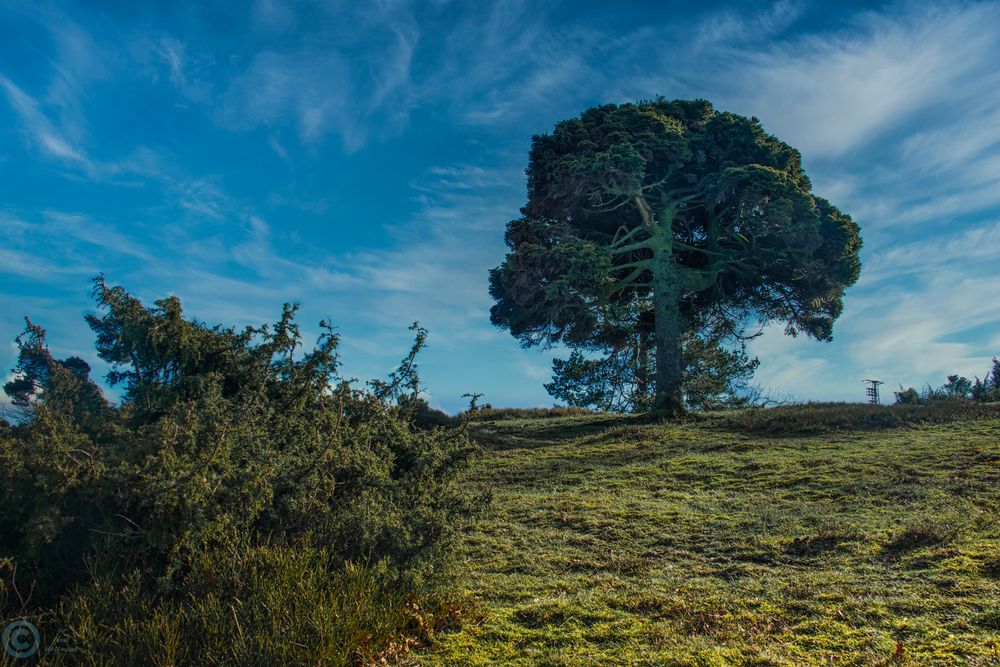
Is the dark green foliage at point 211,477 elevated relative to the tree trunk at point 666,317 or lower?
lower

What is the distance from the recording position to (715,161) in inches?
1032

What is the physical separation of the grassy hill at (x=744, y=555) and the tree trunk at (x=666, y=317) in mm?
7103

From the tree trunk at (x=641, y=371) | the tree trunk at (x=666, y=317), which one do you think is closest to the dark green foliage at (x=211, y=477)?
the tree trunk at (x=666, y=317)

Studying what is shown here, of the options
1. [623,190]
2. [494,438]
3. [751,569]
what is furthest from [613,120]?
[751,569]

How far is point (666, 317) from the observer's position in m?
23.7

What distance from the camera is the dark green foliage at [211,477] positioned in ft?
15.5

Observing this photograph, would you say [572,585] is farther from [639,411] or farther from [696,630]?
[639,411]

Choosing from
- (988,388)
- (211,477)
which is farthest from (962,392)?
(211,477)
